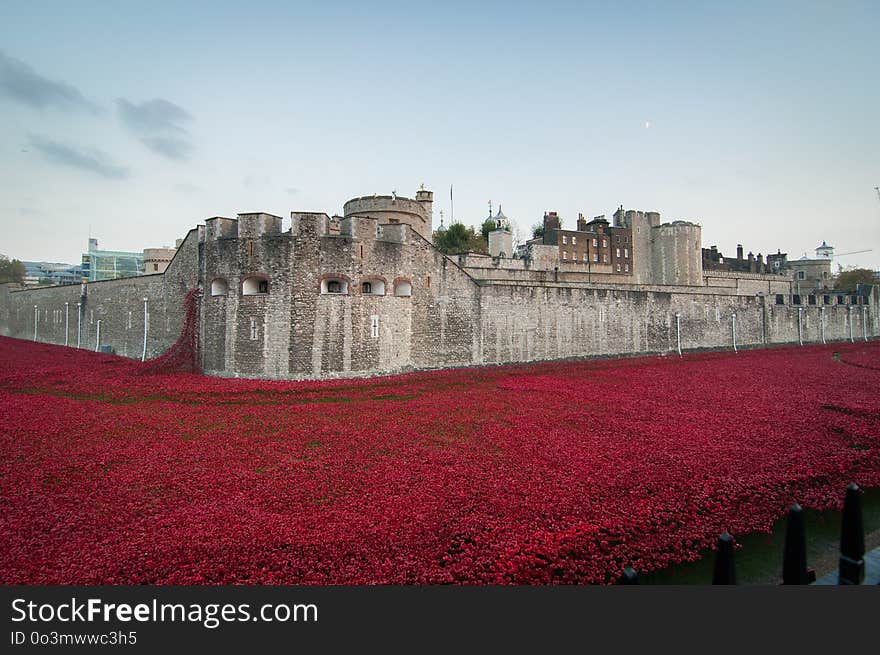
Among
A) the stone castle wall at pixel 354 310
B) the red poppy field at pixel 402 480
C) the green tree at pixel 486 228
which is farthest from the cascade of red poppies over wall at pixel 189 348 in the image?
the green tree at pixel 486 228

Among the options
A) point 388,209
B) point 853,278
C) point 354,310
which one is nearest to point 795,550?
point 354,310

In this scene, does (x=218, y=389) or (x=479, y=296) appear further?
(x=479, y=296)

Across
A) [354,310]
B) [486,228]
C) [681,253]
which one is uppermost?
[486,228]

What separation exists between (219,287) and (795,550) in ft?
69.6

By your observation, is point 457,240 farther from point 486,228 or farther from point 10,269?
point 10,269

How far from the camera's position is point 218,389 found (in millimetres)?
16750

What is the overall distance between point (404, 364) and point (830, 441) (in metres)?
15.0

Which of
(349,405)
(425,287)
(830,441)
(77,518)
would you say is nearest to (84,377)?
(349,405)

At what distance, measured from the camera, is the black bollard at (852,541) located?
12.6ft

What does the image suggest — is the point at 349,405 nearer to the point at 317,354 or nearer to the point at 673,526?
the point at 317,354

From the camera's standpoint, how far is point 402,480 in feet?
24.9

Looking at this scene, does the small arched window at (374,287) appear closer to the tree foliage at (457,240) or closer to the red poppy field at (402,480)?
the red poppy field at (402,480)

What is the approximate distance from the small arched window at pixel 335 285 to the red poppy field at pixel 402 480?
18.1ft

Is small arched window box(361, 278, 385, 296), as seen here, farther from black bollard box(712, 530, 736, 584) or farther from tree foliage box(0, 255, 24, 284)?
tree foliage box(0, 255, 24, 284)
